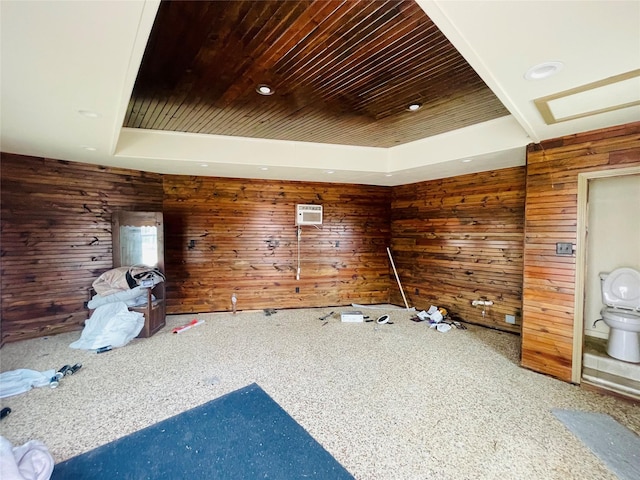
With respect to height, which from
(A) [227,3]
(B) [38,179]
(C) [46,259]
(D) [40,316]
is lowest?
(D) [40,316]

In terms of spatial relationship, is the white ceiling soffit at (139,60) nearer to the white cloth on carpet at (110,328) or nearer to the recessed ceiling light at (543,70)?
the recessed ceiling light at (543,70)

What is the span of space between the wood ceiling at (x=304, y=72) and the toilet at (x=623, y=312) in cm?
223

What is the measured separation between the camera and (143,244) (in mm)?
4758

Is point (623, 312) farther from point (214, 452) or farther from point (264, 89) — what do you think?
point (264, 89)

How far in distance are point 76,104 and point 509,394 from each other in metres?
4.31

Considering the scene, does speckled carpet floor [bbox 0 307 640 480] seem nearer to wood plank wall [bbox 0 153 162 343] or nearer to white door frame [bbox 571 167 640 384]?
white door frame [bbox 571 167 640 384]

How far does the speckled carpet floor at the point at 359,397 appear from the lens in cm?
200

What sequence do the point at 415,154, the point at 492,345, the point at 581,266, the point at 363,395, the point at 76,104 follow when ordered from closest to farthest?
the point at 76,104, the point at 363,395, the point at 581,266, the point at 492,345, the point at 415,154

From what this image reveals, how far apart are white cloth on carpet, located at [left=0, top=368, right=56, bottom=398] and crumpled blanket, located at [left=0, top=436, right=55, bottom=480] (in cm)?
140

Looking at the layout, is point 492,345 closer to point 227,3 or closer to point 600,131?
point 600,131

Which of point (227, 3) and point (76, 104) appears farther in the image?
point (76, 104)

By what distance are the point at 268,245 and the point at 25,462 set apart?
411cm

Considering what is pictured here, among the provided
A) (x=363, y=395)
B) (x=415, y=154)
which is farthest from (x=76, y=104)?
(x=415, y=154)

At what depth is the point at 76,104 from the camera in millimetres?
2266
